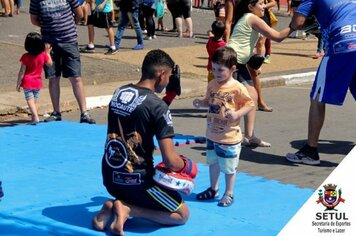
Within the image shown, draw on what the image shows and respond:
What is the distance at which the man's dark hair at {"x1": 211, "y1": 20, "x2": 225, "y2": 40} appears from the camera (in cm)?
1012

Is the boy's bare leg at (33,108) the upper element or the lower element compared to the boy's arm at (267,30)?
lower

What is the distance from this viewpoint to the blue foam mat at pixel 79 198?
5.59 meters

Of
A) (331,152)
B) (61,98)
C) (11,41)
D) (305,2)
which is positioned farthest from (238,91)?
(11,41)

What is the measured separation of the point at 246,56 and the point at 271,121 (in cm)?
177

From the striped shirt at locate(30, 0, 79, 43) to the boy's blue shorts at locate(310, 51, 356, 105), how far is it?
3387mm

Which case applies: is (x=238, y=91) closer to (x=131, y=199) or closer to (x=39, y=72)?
(x=131, y=199)

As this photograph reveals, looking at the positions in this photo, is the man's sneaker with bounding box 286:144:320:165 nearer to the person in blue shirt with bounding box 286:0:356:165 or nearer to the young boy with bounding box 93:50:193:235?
the person in blue shirt with bounding box 286:0:356:165

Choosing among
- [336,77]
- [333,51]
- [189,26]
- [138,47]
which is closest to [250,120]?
[336,77]

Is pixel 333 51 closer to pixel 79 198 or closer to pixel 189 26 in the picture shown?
pixel 79 198

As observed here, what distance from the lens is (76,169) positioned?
23.8 feet

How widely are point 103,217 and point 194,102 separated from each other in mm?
1459

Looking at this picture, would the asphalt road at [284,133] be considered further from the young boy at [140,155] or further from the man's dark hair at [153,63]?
the man's dark hair at [153,63]

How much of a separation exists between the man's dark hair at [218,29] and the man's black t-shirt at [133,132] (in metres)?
4.76

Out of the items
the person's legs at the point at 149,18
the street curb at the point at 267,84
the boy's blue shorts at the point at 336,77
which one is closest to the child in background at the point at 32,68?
the street curb at the point at 267,84
